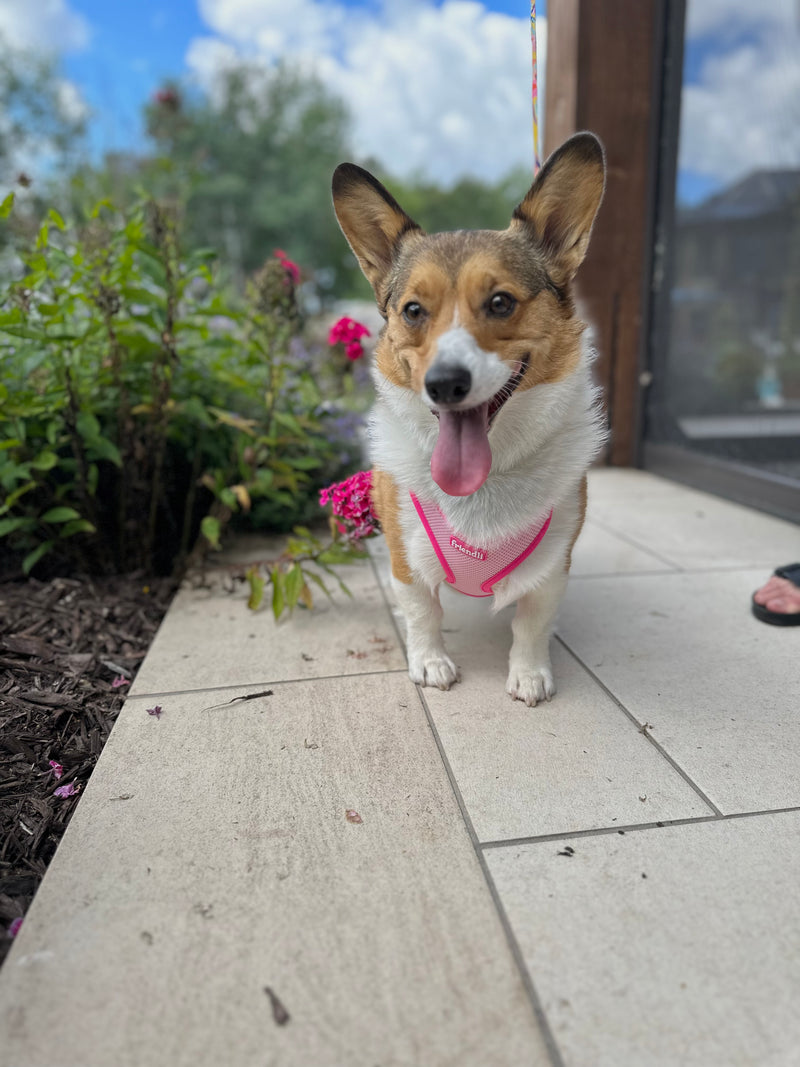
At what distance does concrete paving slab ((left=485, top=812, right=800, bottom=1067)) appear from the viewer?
110cm

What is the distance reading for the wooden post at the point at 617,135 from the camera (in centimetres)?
464

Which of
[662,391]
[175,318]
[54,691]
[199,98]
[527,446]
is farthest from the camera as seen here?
[199,98]

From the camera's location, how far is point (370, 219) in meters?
2.05

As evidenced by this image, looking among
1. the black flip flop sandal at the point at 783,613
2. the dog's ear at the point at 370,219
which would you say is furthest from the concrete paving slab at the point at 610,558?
Result: the dog's ear at the point at 370,219

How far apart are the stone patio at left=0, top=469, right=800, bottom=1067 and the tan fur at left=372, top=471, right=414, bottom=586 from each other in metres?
0.36

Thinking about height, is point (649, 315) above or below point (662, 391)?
above

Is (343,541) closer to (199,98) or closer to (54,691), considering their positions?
(54,691)

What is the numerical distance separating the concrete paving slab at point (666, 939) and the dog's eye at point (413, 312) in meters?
1.31

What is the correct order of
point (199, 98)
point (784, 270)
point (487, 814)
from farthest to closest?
1. point (199, 98)
2. point (784, 270)
3. point (487, 814)

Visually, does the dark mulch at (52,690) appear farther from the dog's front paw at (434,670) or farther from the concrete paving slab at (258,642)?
the dog's front paw at (434,670)

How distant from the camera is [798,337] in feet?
16.0

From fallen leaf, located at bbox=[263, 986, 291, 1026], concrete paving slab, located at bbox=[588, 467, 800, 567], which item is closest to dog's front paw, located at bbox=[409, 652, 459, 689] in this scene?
fallen leaf, located at bbox=[263, 986, 291, 1026]

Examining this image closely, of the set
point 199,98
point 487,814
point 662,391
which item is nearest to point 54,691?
point 487,814

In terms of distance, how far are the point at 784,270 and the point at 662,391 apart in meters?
1.09
